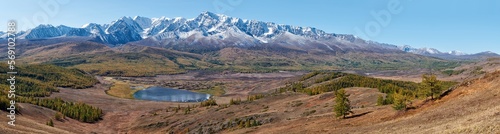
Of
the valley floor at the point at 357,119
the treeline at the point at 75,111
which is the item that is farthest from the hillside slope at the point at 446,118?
the treeline at the point at 75,111

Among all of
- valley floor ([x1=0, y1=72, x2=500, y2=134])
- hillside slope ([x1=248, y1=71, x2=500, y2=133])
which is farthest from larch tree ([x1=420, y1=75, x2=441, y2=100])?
hillside slope ([x1=248, y1=71, x2=500, y2=133])

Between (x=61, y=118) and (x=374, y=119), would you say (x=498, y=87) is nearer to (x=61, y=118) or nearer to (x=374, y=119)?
(x=374, y=119)

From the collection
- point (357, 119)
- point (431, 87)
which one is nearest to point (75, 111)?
point (357, 119)

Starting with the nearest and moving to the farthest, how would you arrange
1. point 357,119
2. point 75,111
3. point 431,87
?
point 431,87, point 357,119, point 75,111

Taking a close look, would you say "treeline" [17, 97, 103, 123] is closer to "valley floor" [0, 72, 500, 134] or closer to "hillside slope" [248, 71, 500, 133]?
"valley floor" [0, 72, 500, 134]

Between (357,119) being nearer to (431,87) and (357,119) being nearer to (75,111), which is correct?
(431,87)

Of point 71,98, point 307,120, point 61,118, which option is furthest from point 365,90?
point 71,98

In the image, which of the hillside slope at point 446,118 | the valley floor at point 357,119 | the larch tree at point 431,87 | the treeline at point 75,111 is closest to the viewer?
the hillside slope at point 446,118

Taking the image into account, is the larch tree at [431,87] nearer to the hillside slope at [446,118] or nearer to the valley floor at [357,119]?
the valley floor at [357,119]

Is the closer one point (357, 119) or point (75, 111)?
point (357, 119)

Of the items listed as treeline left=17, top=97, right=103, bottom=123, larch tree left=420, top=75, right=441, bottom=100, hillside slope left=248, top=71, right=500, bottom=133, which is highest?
larch tree left=420, top=75, right=441, bottom=100

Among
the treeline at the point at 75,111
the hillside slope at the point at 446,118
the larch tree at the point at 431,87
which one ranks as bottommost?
the treeline at the point at 75,111

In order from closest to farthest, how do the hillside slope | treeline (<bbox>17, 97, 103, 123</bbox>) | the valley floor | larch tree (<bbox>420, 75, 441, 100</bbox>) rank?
the hillside slope, the valley floor, larch tree (<bbox>420, 75, 441, 100</bbox>), treeline (<bbox>17, 97, 103, 123</bbox>)

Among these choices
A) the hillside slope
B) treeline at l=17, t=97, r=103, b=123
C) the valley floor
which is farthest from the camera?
treeline at l=17, t=97, r=103, b=123
